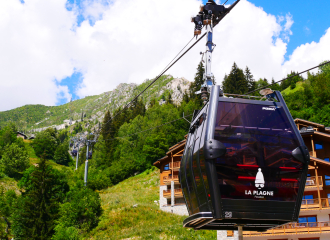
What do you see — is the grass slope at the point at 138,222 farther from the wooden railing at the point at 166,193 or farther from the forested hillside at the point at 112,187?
the wooden railing at the point at 166,193

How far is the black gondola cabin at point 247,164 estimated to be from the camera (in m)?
7.34

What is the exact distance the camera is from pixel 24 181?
56.7m

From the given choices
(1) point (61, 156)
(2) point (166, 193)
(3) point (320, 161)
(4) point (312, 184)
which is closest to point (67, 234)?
(2) point (166, 193)

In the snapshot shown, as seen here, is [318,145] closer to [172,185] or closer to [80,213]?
[172,185]

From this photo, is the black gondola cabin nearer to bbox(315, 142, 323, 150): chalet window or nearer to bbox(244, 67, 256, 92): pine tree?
bbox(315, 142, 323, 150): chalet window

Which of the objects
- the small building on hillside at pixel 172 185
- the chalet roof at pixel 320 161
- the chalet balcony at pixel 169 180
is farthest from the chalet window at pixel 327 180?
the chalet balcony at pixel 169 180

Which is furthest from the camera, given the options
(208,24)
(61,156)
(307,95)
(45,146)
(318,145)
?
(61,156)

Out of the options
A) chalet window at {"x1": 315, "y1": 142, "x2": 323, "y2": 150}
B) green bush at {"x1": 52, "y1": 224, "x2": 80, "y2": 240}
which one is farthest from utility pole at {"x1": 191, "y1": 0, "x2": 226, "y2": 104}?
green bush at {"x1": 52, "y1": 224, "x2": 80, "y2": 240}

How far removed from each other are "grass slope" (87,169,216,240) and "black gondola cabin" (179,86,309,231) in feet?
75.0

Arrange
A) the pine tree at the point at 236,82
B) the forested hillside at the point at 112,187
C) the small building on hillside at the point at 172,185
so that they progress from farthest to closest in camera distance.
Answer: the pine tree at the point at 236,82 → the small building on hillside at the point at 172,185 → the forested hillside at the point at 112,187

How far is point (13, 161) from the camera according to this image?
8162cm

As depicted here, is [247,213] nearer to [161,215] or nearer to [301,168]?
[301,168]

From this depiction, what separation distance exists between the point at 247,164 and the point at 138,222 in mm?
30209

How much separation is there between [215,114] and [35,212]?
35874 mm
